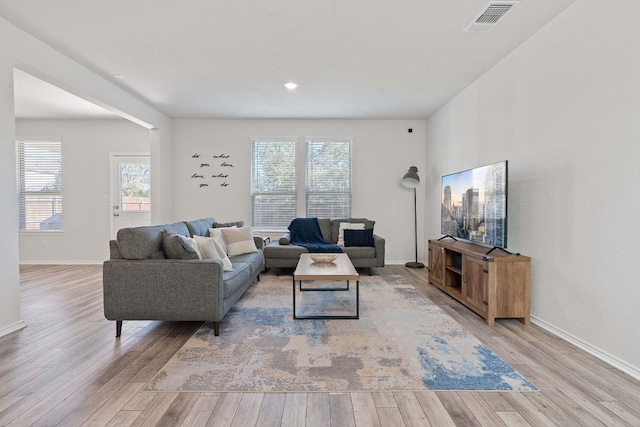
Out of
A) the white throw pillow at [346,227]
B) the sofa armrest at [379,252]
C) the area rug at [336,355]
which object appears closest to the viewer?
the area rug at [336,355]

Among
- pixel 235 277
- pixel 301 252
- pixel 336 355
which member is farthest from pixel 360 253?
pixel 336 355

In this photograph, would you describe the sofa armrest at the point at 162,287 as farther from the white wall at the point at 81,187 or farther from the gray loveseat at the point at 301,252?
the white wall at the point at 81,187

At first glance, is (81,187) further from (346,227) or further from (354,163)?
(354,163)

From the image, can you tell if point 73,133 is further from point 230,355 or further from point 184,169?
point 230,355

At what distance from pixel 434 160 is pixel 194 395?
5.23m

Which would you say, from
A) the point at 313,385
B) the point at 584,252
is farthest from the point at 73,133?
the point at 584,252

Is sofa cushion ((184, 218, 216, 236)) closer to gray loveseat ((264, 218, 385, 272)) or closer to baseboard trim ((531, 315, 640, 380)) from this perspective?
gray loveseat ((264, 218, 385, 272))

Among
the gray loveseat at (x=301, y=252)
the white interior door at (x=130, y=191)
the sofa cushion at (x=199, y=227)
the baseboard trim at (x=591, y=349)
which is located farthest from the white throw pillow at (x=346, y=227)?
the white interior door at (x=130, y=191)

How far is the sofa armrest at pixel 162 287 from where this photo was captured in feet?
9.21

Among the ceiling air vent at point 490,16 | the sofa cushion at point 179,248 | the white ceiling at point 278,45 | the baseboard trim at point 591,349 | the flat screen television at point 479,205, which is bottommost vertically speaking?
the baseboard trim at point 591,349

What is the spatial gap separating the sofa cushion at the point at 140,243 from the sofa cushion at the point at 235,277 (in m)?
0.66

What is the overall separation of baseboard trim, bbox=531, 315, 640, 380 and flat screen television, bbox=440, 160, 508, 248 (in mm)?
775

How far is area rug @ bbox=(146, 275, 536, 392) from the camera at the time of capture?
6.89 feet

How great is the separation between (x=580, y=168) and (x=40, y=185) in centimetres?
824
